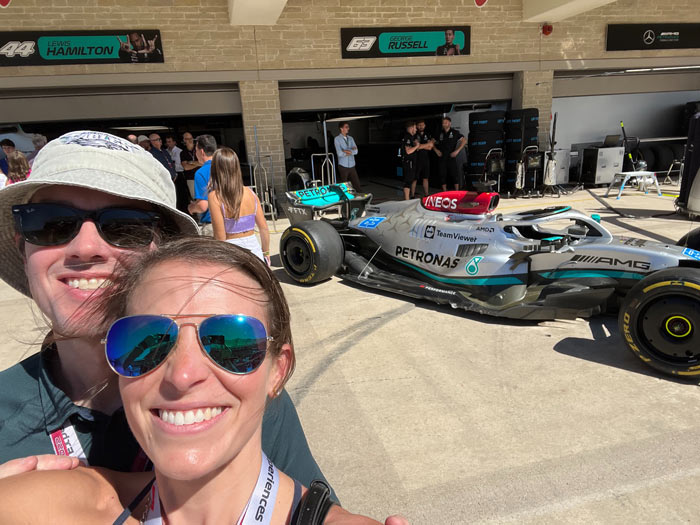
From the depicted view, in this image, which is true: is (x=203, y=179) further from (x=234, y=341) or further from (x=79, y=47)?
(x=79, y=47)

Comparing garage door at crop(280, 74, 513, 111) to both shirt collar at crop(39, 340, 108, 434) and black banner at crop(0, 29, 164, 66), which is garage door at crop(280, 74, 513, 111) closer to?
black banner at crop(0, 29, 164, 66)

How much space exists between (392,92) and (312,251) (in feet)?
26.9

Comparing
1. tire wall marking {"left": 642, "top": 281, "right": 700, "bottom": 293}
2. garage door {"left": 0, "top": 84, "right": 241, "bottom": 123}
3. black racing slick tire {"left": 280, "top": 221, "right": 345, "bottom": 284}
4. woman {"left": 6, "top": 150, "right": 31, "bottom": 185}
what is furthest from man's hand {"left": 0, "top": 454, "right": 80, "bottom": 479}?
garage door {"left": 0, "top": 84, "right": 241, "bottom": 123}

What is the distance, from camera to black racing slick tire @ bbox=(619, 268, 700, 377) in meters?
3.34

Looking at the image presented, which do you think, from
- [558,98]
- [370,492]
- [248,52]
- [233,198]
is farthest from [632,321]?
[558,98]

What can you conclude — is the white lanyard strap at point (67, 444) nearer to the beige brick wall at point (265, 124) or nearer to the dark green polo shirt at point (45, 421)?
the dark green polo shirt at point (45, 421)

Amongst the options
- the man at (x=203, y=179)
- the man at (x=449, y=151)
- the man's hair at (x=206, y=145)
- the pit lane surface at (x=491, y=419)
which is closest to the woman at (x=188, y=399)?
the pit lane surface at (x=491, y=419)

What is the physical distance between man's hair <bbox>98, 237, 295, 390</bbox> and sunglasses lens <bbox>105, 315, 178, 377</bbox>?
8 cm

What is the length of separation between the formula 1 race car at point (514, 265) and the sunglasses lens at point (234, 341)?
352 cm

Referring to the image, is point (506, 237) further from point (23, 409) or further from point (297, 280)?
point (23, 409)

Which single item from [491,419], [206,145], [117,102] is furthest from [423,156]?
[491,419]

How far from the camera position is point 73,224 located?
1.07 metres

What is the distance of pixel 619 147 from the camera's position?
44.2 ft

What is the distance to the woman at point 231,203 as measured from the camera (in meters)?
3.63
